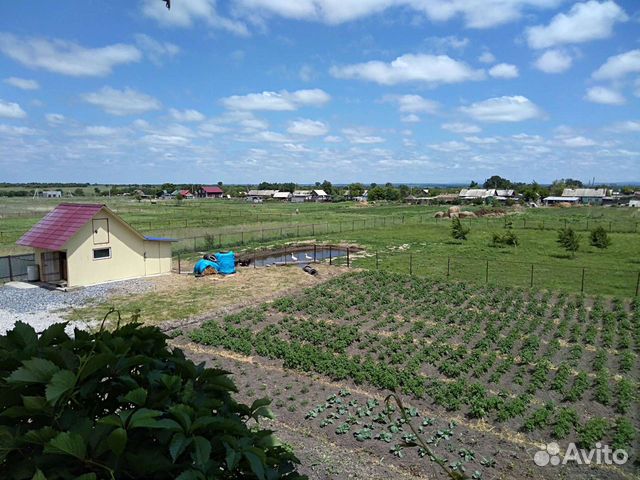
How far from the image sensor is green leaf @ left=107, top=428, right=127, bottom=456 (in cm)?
172

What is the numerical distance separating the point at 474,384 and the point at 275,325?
7426 millimetres

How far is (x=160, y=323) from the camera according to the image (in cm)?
1619

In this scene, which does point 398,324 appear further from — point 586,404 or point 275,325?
point 586,404

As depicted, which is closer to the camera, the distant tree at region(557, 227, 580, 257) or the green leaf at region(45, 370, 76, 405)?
the green leaf at region(45, 370, 76, 405)

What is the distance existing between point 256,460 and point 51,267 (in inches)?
962

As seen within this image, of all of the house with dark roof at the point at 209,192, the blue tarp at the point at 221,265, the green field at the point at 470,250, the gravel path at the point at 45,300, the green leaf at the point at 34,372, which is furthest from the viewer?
the house with dark roof at the point at 209,192

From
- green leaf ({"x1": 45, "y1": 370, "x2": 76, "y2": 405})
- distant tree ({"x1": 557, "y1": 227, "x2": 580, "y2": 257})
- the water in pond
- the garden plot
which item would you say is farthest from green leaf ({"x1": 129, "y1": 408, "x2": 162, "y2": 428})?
distant tree ({"x1": 557, "y1": 227, "x2": 580, "y2": 257})

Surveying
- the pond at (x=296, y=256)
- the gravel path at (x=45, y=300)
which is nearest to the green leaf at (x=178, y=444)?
the gravel path at (x=45, y=300)

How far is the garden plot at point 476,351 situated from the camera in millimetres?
9508

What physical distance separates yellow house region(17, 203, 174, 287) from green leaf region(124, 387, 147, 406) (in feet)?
72.4

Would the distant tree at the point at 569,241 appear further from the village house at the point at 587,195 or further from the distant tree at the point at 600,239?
the village house at the point at 587,195

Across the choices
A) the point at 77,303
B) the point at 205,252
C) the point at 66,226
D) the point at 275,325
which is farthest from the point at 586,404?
the point at 205,252

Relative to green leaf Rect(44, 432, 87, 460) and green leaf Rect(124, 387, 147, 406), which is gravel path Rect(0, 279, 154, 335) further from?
green leaf Rect(44, 432, 87, 460)

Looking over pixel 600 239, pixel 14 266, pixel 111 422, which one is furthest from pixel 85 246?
pixel 600 239
